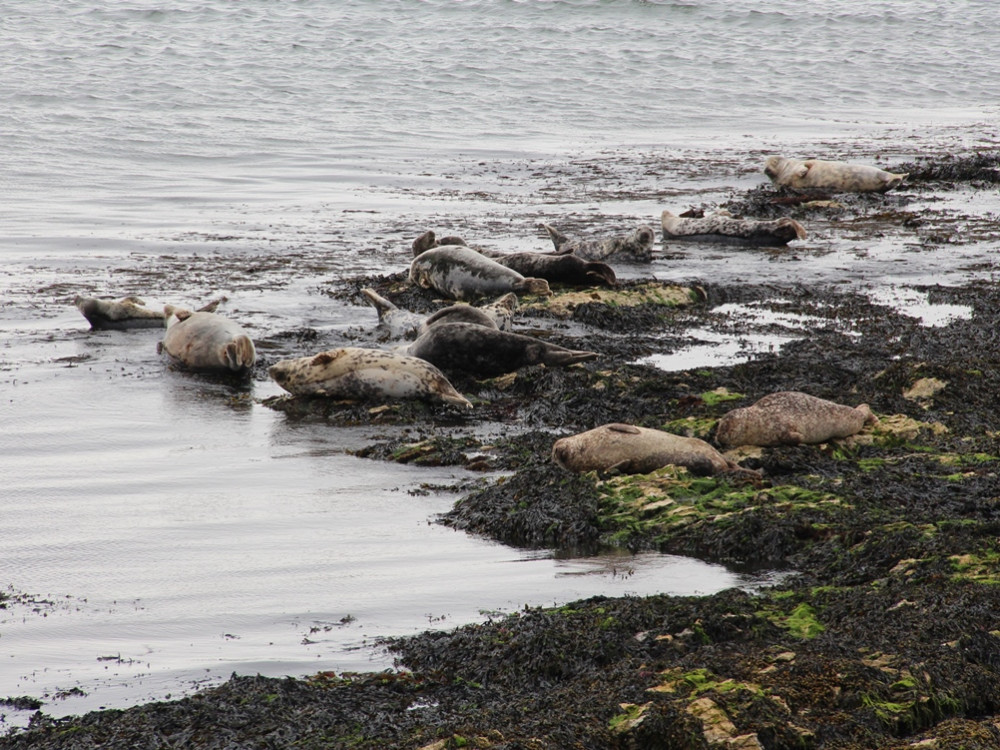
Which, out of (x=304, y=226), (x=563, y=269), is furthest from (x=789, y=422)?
(x=304, y=226)

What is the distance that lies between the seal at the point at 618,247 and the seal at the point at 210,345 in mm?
4427

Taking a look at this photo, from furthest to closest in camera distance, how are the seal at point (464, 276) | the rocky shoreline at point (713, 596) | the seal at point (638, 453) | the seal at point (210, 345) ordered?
the seal at point (464, 276) < the seal at point (210, 345) < the seal at point (638, 453) < the rocky shoreline at point (713, 596)

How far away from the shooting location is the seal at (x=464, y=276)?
10.5 m

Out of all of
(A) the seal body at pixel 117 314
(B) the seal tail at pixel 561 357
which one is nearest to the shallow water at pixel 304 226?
(A) the seal body at pixel 117 314

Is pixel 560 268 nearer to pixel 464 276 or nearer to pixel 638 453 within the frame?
pixel 464 276

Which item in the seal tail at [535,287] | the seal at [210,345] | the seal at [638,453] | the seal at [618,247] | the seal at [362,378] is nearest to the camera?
the seal at [638,453]

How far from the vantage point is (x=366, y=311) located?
10016mm

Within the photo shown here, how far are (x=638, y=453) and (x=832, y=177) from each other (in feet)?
37.7

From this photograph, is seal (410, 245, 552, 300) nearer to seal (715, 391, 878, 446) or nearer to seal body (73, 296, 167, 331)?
seal body (73, 296, 167, 331)

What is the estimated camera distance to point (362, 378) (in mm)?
7672

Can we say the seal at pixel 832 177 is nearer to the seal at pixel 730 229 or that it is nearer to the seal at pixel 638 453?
the seal at pixel 730 229

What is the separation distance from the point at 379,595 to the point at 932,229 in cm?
1082

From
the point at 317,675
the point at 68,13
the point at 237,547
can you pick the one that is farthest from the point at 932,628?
the point at 68,13

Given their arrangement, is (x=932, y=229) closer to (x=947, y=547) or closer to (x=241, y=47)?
(x=947, y=547)
